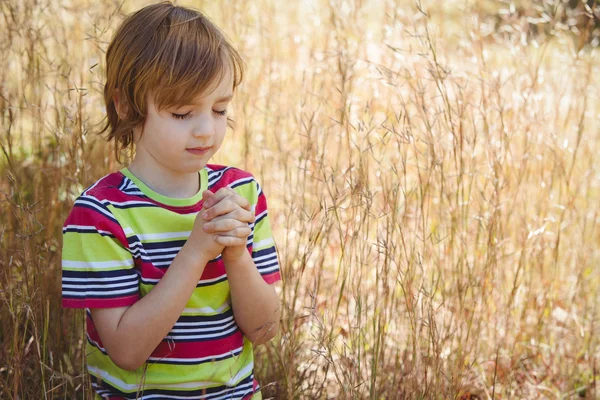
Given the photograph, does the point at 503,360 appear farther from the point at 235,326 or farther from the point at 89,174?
the point at 89,174

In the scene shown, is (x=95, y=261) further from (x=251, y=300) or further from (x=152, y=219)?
(x=251, y=300)

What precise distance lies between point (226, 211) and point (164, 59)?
0.35 metres

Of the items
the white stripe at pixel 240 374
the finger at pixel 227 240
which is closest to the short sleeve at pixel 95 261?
the finger at pixel 227 240

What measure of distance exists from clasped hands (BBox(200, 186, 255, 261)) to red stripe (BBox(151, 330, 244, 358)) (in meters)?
0.26

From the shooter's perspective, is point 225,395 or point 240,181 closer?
point 225,395

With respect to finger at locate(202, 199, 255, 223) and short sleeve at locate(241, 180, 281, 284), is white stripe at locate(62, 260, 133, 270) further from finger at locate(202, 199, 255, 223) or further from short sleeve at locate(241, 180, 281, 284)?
short sleeve at locate(241, 180, 281, 284)

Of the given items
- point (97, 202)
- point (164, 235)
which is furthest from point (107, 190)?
point (164, 235)

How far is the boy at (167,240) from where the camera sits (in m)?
1.41

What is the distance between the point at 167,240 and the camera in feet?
4.91

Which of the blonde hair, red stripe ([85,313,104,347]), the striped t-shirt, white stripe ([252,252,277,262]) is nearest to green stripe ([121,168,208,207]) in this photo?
the striped t-shirt

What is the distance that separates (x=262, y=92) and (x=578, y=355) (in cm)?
194

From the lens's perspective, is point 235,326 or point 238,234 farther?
point 235,326

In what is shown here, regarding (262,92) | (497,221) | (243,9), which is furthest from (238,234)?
(262,92)

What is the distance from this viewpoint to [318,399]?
6.54 feet
